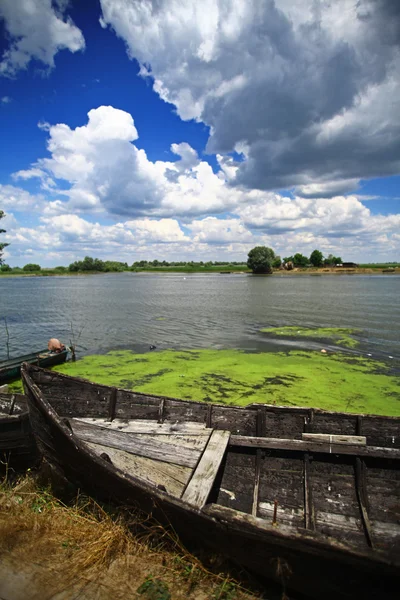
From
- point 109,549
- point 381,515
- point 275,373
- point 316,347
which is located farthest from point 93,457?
point 316,347

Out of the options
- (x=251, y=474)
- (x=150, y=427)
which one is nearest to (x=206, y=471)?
(x=251, y=474)

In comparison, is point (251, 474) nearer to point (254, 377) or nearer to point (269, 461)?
point (269, 461)

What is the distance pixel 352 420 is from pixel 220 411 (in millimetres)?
2106

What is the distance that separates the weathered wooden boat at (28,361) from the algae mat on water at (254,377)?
59cm

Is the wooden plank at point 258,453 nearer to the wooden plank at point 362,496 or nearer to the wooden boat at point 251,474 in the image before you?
the wooden boat at point 251,474

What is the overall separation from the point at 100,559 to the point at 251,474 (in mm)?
2209

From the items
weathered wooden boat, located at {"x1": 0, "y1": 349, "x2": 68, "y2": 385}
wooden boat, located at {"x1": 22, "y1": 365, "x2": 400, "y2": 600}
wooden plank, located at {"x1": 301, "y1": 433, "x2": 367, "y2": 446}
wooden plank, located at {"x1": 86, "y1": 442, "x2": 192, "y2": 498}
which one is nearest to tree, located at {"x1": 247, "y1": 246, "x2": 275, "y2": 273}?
weathered wooden boat, located at {"x1": 0, "y1": 349, "x2": 68, "y2": 385}

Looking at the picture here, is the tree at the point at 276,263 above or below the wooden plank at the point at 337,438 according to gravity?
above

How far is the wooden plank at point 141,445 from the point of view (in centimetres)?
461

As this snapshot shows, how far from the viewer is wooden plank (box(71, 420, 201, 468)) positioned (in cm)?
A: 461

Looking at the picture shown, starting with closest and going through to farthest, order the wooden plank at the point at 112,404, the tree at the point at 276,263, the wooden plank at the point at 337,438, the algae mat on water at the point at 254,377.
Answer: the wooden plank at the point at 337,438, the wooden plank at the point at 112,404, the algae mat on water at the point at 254,377, the tree at the point at 276,263

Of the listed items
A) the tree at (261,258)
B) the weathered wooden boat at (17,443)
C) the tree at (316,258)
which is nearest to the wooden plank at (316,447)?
the weathered wooden boat at (17,443)

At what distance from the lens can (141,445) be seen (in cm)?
490

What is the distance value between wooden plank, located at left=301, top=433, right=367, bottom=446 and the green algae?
14.3 metres
